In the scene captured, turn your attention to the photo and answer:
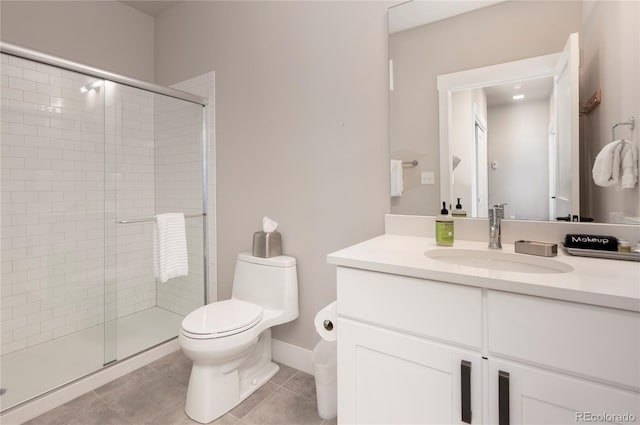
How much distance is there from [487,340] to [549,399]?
0.56 feet

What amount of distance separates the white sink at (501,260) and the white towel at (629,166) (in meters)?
0.38

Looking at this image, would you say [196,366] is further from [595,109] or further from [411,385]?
[595,109]

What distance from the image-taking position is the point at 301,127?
1.80 m

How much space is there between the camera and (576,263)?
952 mm

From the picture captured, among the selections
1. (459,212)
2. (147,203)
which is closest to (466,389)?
(459,212)

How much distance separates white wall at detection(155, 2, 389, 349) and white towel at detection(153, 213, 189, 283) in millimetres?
248

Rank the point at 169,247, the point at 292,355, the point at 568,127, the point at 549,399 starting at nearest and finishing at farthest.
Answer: the point at 549,399
the point at 568,127
the point at 292,355
the point at 169,247

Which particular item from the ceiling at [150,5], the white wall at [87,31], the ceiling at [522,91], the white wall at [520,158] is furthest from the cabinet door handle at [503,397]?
the ceiling at [150,5]

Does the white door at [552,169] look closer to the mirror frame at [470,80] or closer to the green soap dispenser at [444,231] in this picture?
the mirror frame at [470,80]

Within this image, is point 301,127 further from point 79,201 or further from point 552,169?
point 79,201

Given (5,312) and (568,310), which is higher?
(568,310)

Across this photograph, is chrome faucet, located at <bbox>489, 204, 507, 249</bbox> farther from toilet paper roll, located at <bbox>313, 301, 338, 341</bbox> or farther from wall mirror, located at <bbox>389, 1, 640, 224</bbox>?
toilet paper roll, located at <bbox>313, 301, 338, 341</bbox>

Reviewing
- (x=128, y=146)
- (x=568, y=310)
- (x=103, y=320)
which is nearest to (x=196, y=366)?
(x=103, y=320)

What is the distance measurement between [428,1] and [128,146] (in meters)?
2.09
